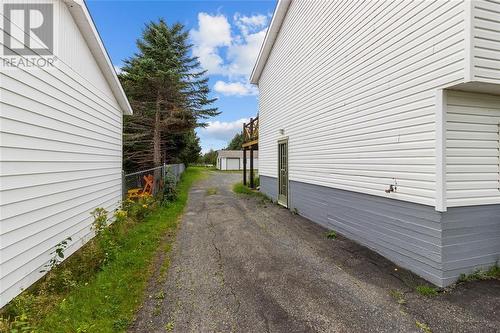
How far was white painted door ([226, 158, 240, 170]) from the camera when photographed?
43656 mm

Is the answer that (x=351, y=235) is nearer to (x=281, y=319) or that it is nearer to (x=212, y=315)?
(x=281, y=319)

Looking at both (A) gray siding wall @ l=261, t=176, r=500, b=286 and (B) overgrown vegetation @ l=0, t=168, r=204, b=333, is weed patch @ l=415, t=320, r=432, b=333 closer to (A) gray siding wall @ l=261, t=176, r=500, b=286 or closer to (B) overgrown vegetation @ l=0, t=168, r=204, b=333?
(A) gray siding wall @ l=261, t=176, r=500, b=286

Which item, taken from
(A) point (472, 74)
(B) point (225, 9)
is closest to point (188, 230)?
(A) point (472, 74)

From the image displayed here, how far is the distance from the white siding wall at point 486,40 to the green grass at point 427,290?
2.71 metres

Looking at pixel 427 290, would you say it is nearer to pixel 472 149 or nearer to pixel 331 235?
pixel 472 149

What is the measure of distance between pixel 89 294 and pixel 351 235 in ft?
15.7

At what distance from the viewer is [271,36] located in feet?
36.9

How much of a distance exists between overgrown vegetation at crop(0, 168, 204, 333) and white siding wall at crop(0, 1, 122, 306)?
29 cm

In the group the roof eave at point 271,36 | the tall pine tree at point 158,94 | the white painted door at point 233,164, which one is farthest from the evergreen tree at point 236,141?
the roof eave at point 271,36

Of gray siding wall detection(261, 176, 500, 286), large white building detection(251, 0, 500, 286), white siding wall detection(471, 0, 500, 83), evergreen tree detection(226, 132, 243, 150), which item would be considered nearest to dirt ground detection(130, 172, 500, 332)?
gray siding wall detection(261, 176, 500, 286)

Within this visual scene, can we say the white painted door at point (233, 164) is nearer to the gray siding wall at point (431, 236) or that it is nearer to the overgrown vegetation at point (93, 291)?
the overgrown vegetation at point (93, 291)

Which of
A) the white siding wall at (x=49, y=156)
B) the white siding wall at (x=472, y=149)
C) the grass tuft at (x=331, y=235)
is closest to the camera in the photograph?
the white siding wall at (x=49, y=156)

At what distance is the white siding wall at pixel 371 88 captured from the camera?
364 cm

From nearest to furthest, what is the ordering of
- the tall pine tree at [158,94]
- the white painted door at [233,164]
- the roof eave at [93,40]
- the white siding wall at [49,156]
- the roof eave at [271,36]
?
the white siding wall at [49,156] < the roof eave at [93,40] < the roof eave at [271,36] < the tall pine tree at [158,94] < the white painted door at [233,164]
